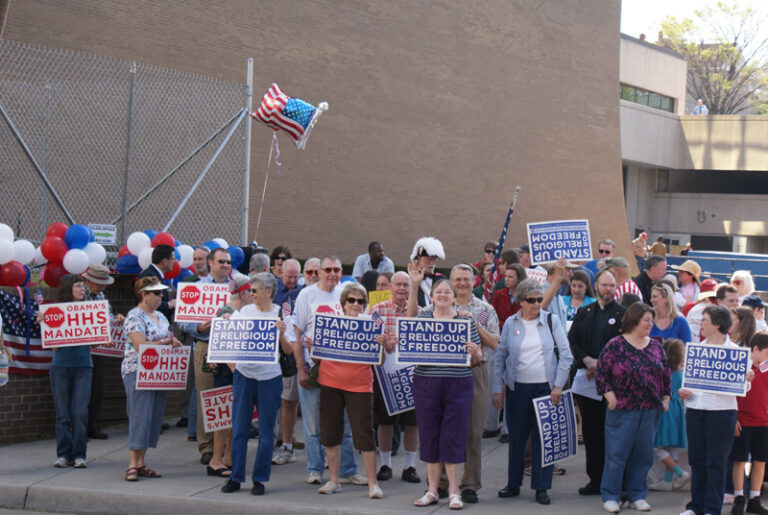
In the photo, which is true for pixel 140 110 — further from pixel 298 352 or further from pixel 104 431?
pixel 298 352

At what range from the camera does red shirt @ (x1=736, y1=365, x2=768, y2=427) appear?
734cm

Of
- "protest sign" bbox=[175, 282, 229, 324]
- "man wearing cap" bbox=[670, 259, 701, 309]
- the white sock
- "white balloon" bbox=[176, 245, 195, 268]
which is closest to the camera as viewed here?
the white sock

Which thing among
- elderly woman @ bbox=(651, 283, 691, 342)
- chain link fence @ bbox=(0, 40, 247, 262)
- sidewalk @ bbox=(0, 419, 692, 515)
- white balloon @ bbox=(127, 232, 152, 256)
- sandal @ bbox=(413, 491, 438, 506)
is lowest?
sidewalk @ bbox=(0, 419, 692, 515)

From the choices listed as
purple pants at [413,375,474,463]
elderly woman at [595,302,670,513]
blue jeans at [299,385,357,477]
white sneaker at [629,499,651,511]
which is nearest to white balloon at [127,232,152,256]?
blue jeans at [299,385,357,477]

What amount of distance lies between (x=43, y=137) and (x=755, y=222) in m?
34.6

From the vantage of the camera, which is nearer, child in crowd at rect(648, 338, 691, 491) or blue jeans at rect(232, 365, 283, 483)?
blue jeans at rect(232, 365, 283, 483)

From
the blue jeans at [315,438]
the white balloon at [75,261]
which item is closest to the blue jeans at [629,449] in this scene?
the blue jeans at [315,438]

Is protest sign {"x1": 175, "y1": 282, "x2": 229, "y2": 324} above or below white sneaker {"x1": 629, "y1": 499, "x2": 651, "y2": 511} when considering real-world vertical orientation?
above

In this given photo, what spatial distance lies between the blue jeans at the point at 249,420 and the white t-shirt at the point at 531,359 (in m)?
2.13

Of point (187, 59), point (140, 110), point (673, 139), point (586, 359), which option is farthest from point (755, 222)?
point (586, 359)

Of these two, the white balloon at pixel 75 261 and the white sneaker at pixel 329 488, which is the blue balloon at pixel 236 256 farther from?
the white sneaker at pixel 329 488

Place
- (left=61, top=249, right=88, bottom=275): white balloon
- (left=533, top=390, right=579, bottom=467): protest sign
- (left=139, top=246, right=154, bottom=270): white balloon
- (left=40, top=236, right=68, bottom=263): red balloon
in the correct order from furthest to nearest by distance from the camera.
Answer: (left=139, top=246, right=154, bottom=270): white balloon < (left=40, top=236, right=68, bottom=263): red balloon < (left=61, top=249, right=88, bottom=275): white balloon < (left=533, top=390, right=579, bottom=467): protest sign

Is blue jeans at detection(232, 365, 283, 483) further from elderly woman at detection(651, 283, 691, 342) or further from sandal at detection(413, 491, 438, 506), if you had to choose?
elderly woman at detection(651, 283, 691, 342)

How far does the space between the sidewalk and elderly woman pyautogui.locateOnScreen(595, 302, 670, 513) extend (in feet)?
1.05
